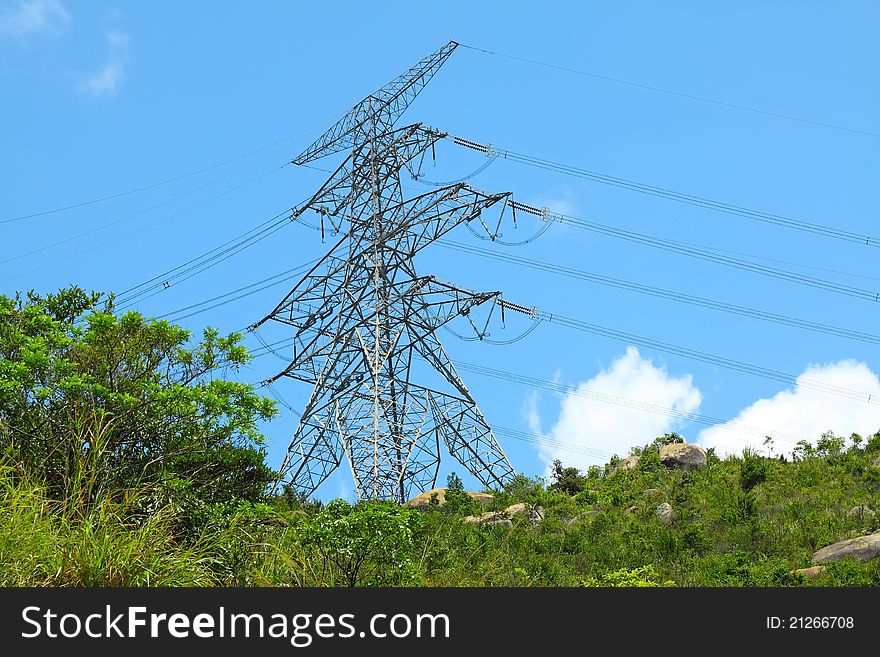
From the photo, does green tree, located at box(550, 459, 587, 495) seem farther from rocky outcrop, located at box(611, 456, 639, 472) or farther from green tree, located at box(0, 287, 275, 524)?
green tree, located at box(0, 287, 275, 524)

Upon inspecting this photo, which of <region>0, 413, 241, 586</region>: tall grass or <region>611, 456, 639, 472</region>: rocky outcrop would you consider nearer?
<region>0, 413, 241, 586</region>: tall grass

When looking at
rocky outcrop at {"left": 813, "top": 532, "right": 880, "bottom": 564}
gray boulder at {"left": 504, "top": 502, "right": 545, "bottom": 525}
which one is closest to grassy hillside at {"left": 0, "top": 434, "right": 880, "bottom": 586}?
gray boulder at {"left": 504, "top": 502, "right": 545, "bottom": 525}

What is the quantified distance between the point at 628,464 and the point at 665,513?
805 cm

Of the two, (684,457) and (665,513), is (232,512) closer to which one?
(665,513)

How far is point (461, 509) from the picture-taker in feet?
75.5

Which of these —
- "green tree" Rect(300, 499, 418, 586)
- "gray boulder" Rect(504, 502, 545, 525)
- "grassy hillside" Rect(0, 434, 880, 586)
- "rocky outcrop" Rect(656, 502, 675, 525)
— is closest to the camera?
"grassy hillside" Rect(0, 434, 880, 586)

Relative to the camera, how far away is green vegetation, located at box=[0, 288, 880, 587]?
8.95 meters

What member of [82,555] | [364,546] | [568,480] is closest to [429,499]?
[568,480]

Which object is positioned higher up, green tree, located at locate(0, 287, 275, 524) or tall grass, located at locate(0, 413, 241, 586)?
green tree, located at locate(0, 287, 275, 524)

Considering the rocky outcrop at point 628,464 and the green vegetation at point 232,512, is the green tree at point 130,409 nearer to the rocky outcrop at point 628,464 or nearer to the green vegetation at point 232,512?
the green vegetation at point 232,512

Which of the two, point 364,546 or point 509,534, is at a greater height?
point 509,534

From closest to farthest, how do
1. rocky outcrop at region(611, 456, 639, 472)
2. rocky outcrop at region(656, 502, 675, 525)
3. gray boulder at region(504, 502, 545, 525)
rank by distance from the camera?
rocky outcrop at region(656, 502, 675, 525) < gray boulder at region(504, 502, 545, 525) < rocky outcrop at region(611, 456, 639, 472)

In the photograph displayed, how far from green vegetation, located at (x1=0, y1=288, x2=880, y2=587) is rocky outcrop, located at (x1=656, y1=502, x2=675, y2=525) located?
17 cm

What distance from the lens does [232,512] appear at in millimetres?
11562
